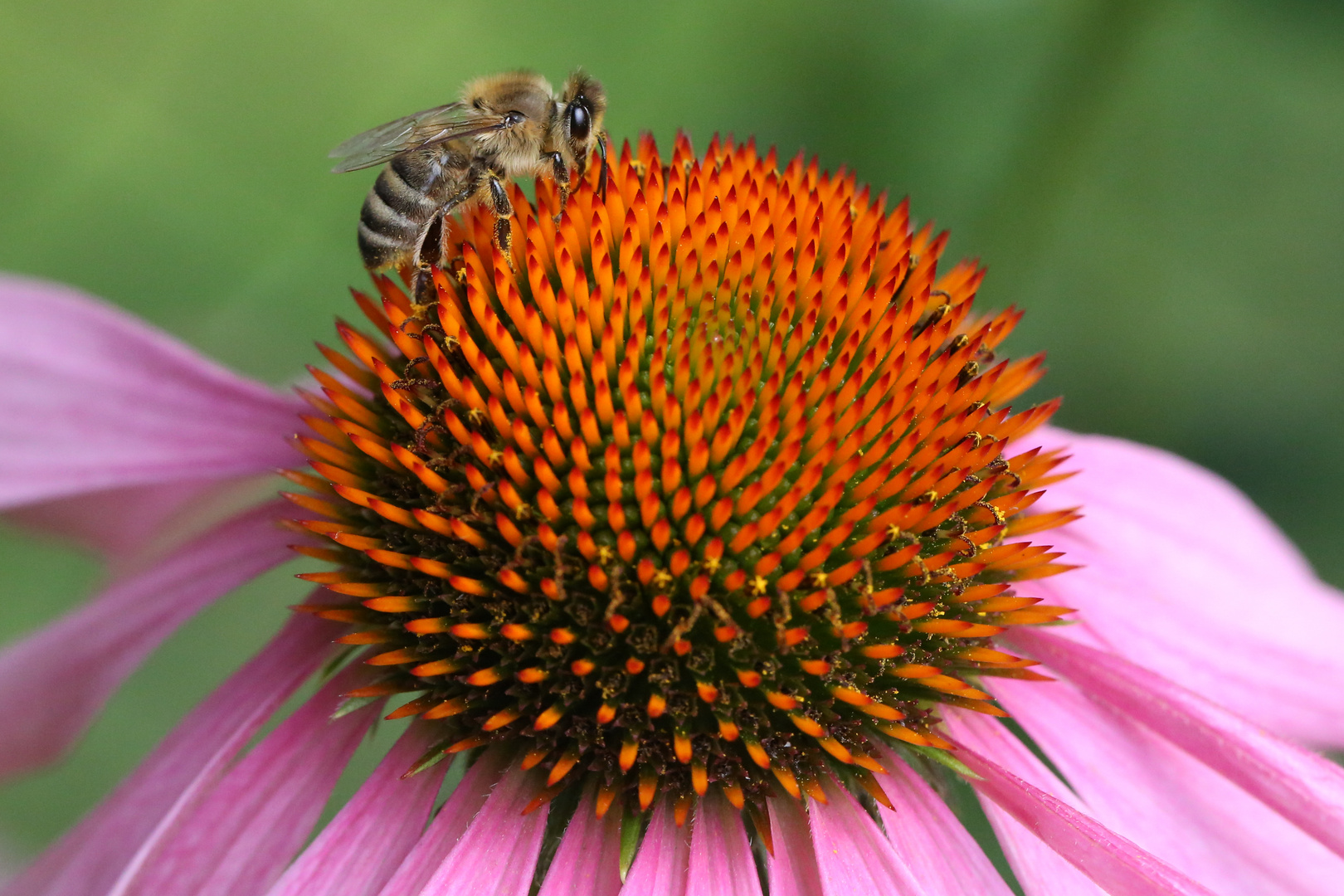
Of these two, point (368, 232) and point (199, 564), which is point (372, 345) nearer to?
point (368, 232)

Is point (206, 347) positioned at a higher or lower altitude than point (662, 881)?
higher

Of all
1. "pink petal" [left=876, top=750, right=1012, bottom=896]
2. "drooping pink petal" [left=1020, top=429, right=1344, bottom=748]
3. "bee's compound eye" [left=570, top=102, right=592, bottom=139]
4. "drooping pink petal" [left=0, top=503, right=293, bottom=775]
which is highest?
"bee's compound eye" [left=570, top=102, right=592, bottom=139]

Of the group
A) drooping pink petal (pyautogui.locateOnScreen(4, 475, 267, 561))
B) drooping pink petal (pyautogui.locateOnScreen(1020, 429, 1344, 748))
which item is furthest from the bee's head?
drooping pink petal (pyautogui.locateOnScreen(4, 475, 267, 561))

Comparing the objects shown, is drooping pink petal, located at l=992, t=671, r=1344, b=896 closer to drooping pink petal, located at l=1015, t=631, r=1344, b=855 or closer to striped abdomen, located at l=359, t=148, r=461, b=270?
drooping pink petal, located at l=1015, t=631, r=1344, b=855

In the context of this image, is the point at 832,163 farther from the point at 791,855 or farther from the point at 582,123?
the point at 791,855

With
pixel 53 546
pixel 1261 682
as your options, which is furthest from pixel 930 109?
pixel 53 546
